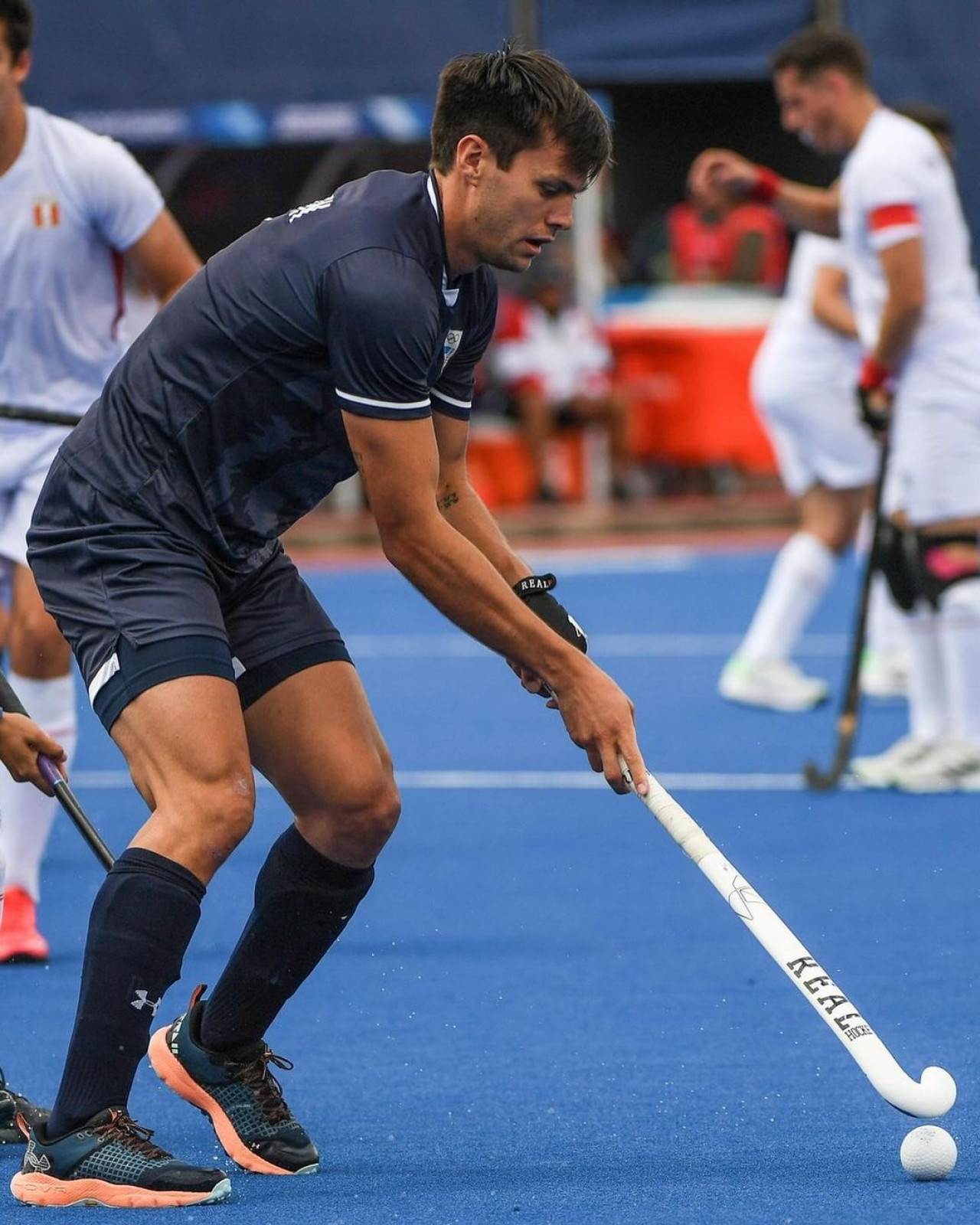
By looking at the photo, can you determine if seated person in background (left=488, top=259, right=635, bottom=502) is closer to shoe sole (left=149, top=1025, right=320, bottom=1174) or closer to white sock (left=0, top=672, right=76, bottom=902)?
white sock (left=0, top=672, right=76, bottom=902)

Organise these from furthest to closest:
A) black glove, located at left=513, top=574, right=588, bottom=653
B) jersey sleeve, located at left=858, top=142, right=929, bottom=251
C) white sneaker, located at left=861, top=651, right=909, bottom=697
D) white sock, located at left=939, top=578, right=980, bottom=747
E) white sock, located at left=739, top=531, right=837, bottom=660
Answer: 1. white sneaker, located at left=861, top=651, right=909, bottom=697
2. white sock, located at left=739, top=531, right=837, bottom=660
3. white sock, located at left=939, top=578, right=980, bottom=747
4. jersey sleeve, located at left=858, top=142, right=929, bottom=251
5. black glove, located at left=513, top=574, right=588, bottom=653

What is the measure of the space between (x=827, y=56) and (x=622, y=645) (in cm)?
389

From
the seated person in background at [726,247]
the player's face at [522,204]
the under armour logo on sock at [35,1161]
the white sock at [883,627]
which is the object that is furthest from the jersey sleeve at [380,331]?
the seated person in background at [726,247]

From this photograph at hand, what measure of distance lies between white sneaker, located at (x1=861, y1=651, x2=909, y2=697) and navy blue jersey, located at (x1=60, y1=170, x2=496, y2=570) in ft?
17.9

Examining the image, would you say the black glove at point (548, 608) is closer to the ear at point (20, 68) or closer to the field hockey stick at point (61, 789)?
the field hockey stick at point (61, 789)

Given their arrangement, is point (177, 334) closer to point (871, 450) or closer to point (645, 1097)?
point (645, 1097)

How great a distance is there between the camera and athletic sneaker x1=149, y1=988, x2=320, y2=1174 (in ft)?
12.1

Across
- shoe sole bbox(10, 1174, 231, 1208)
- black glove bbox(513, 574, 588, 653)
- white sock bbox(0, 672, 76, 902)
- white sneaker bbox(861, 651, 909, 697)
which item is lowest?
white sneaker bbox(861, 651, 909, 697)

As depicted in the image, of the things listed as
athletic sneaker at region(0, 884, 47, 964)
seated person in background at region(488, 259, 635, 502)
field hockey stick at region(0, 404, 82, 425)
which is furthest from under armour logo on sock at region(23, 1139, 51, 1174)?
seated person in background at region(488, 259, 635, 502)

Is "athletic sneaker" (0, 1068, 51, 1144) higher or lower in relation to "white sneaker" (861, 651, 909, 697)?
higher

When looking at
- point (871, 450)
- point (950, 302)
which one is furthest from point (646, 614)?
point (950, 302)

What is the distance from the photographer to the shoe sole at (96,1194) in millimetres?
3406

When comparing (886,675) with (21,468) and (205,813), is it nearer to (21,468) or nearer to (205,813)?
(21,468)

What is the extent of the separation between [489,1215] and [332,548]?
38.9 feet
